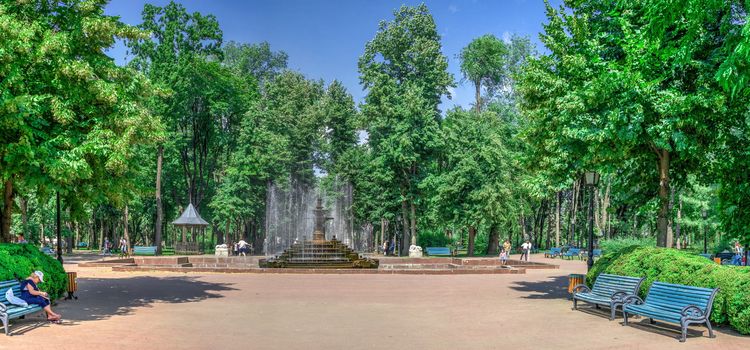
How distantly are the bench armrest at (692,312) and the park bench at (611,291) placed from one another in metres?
1.86

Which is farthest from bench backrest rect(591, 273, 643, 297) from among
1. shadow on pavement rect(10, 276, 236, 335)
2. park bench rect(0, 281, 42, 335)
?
park bench rect(0, 281, 42, 335)

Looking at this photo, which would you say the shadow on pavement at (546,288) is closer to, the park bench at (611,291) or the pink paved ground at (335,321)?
the pink paved ground at (335,321)

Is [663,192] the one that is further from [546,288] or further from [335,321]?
[335,321]

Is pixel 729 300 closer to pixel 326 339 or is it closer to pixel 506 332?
pixel 506 332

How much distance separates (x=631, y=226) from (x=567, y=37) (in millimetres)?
47860

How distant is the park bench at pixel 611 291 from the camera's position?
1344 centimetres

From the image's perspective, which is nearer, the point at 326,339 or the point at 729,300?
the point at 326,339

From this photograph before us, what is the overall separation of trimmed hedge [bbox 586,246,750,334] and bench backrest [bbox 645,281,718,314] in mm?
687

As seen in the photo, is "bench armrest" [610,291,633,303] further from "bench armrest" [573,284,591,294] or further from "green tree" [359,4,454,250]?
"green tree" [359,4,454,250]

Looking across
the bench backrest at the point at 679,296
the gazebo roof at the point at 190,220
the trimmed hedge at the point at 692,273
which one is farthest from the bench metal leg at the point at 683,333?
the gazebo roof at the point at 190,220

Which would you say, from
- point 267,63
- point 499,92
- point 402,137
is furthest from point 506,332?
point 267,63

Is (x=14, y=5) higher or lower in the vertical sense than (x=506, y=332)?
higher

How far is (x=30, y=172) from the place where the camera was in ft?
48.5

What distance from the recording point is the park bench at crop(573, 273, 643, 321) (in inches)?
529
